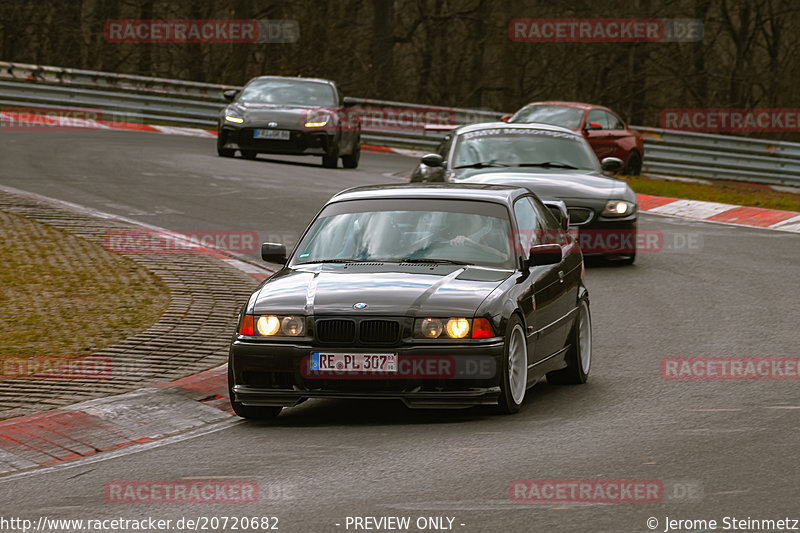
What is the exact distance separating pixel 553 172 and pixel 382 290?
800 cm

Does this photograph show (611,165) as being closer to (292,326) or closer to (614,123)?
(292,326)

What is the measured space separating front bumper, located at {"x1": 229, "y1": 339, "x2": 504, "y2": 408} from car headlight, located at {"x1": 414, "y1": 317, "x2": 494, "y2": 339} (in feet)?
0.20

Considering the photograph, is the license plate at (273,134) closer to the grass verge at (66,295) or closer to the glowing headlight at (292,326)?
the grass verge at (66,295)

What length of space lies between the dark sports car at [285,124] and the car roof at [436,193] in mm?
15328

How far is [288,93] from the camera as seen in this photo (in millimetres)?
26562

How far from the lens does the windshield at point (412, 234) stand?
30.2ft

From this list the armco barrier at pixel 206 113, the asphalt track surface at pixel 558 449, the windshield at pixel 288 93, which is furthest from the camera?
the armco barrier at pixel 206 113

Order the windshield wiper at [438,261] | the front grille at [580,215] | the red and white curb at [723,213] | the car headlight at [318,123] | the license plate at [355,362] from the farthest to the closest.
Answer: the car headlight at [318,123] < the red and white curb at [723,213] < the front grille at [580,215] < the windshield wiper at [438,261] < the license plate at [355,362]

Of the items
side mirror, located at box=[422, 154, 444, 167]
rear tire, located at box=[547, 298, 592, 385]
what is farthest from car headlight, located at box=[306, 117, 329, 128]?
rear tire, located at box=[547, 298, 592, 385]

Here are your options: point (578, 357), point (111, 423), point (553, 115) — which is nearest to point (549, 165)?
point (578, 357)

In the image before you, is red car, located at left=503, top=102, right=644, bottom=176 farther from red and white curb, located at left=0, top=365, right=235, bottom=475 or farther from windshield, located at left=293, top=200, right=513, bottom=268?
red and white curb, located at left=0, top=365, right=235, bottom=475

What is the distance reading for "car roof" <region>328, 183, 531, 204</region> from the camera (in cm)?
963

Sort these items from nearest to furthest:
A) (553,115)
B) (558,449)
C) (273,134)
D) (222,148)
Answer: (558,449) < (273,134) < (222,148) < (553,115)

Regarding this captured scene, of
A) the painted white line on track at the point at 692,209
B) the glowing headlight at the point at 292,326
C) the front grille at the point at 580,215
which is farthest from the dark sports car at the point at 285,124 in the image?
the glowing headlight at the point at 292,326
